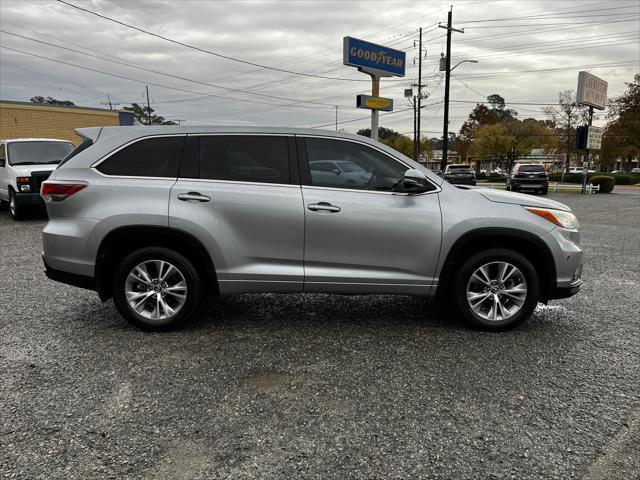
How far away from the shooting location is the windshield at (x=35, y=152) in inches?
477

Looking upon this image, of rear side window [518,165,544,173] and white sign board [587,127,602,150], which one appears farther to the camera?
white sign board [587,127,602,150]

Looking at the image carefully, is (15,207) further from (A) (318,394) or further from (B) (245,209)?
(A) (318,394)

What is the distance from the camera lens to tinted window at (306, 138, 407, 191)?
13.7ft

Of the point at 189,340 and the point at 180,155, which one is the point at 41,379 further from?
the point at 180,155

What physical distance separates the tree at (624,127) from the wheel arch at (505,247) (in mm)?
60002

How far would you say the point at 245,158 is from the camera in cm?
421

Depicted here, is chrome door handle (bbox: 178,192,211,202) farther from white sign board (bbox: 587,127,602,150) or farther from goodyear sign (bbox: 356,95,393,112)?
white sign board (bbox: 587,127,602,150)

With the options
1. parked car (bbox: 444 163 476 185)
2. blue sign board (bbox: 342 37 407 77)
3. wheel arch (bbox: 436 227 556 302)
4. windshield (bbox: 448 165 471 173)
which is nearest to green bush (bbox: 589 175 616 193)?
parked car (bbox: 444 163 476 185)

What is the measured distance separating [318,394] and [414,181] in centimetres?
192

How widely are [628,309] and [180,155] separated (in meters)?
4.88

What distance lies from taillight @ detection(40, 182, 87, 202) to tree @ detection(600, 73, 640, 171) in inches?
2455

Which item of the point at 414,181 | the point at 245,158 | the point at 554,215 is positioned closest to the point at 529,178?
the point at 554,215

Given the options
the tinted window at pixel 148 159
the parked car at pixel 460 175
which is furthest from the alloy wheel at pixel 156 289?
the parked car at pixel 460 175

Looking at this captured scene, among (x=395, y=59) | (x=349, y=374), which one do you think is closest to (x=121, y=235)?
(x=349, y=374)
